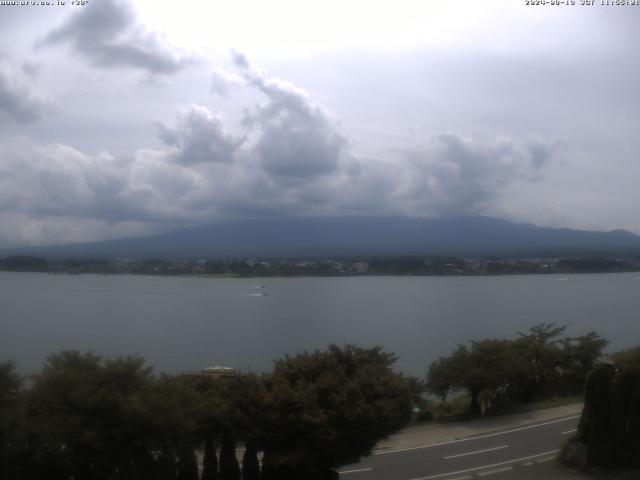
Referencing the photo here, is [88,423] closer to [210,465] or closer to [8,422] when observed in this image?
[8,422]

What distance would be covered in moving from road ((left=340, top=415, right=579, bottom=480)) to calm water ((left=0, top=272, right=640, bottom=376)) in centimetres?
1651

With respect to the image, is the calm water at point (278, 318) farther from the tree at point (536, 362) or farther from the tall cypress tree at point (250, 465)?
the tall cypress tree at point (250, 465)

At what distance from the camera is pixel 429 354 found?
41594 millimetres

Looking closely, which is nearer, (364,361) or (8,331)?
(364,361)

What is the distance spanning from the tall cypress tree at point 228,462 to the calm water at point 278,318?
21.5 meters

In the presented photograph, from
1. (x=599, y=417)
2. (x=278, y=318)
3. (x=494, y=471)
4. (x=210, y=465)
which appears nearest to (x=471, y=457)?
(x=494, y=471)

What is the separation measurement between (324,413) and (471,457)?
5723 millimetres

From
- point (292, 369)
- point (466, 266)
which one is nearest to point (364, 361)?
point (292, 369)

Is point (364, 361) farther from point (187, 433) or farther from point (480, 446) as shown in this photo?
point (480, 446)

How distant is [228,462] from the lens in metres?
13.3

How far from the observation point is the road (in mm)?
15586

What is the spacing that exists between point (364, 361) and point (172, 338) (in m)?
38.0

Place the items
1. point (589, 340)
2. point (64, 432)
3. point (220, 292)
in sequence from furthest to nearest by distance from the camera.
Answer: point (220, 292) → point (589, 340) → point (64, 432)

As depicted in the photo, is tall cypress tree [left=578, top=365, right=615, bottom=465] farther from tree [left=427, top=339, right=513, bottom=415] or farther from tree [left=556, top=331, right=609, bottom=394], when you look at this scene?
tree [left=556, top=331, right=609, bottom=394]
